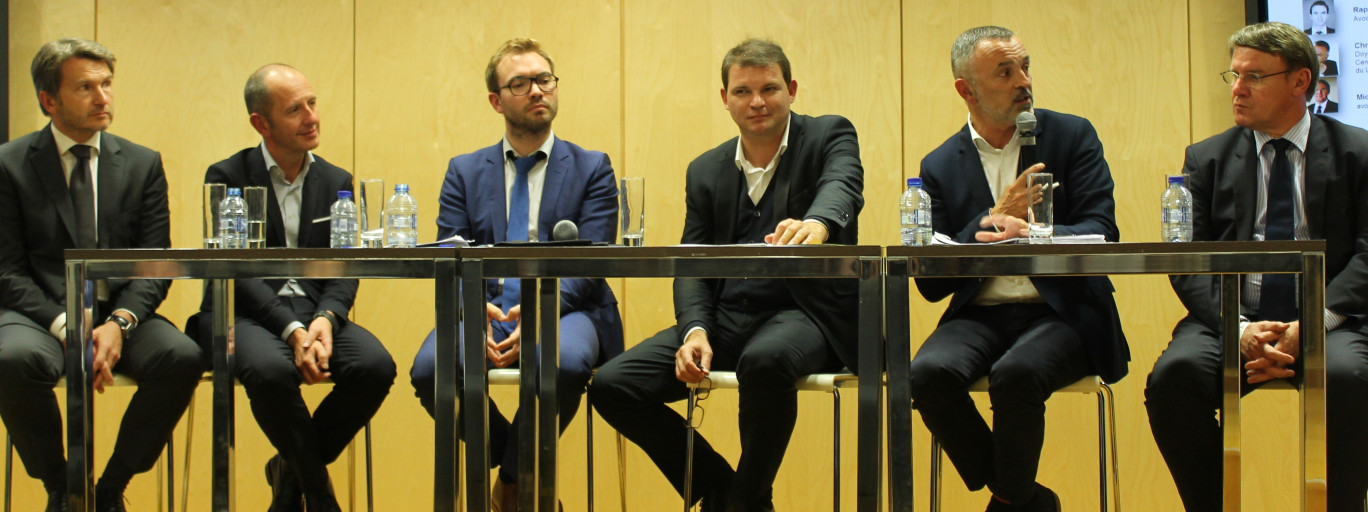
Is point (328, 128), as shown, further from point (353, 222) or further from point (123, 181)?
point (353, 222)

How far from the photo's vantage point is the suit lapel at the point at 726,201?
9.07ft

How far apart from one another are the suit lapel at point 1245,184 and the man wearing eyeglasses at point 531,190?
1.63 m

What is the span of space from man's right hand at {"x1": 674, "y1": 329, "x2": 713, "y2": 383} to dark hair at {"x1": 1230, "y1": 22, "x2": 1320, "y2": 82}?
156cm

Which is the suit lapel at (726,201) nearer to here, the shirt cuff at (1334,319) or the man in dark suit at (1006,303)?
the man in dark suit at (1006,303)

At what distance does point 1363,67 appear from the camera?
3.32 m

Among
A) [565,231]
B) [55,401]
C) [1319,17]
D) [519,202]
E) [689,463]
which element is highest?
[1319,17]

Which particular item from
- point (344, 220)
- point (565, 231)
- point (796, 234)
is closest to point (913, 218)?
point (796, 234)

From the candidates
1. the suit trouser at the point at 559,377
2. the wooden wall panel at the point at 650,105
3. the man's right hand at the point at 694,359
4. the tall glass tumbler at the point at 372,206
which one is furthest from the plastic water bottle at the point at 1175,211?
the tall glass tumbler at the point at 372,206

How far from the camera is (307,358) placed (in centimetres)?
264

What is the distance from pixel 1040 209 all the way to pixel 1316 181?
33.0 inches

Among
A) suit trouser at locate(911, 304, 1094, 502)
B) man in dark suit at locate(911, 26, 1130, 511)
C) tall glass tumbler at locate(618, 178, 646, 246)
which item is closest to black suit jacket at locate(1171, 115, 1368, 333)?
man in dark suit at locate(911, 26, 1130, 511)

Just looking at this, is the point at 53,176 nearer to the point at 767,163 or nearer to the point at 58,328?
the point at 58,328

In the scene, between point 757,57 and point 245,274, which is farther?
point 757,57

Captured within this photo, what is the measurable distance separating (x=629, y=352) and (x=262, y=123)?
4.46 ft
